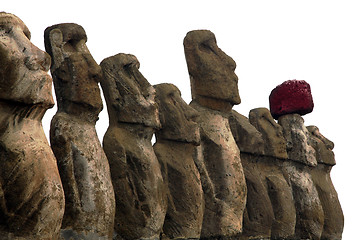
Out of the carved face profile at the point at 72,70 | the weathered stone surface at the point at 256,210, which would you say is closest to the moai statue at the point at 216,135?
the weathered stone surface at the point at 256,210

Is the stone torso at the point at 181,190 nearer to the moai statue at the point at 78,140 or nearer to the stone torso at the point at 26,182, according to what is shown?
the moai statue at the point at 78,140

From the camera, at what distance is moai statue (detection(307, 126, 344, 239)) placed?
1374 cm

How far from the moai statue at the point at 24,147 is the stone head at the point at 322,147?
6843 mm

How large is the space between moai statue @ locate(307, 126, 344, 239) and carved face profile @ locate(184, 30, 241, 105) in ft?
9.36

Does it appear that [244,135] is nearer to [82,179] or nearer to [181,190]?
[181,190]

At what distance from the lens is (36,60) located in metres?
8.18

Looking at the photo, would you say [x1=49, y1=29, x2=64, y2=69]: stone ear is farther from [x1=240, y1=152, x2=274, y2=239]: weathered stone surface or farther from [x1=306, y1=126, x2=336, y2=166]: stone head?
[x1=306, y1=126, x2=336, y2=166]: stone head

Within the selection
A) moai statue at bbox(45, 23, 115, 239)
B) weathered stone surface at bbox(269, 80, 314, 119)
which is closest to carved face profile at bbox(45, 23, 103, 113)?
moai statue at bbox(45, 23, 115, 239)

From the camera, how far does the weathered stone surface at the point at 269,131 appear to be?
1256 centimetres

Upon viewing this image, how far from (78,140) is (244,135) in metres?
3.62

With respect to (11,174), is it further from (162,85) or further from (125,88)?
(162,85)

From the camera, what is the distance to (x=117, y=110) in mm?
9922

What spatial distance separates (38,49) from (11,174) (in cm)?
134

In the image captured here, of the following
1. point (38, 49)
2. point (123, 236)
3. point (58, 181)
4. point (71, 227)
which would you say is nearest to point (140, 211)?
point (123, 236)
